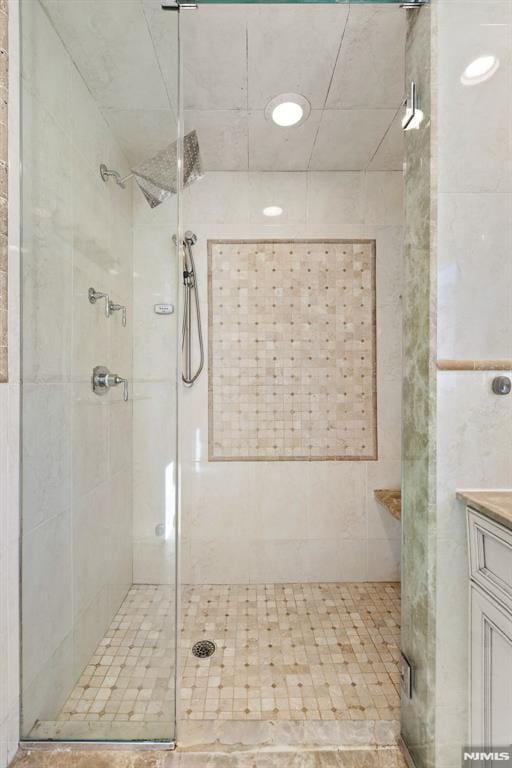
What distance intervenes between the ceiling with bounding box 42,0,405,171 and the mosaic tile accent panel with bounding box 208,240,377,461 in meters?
0.54

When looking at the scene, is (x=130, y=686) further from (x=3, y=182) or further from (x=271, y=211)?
(x=271, y=211)

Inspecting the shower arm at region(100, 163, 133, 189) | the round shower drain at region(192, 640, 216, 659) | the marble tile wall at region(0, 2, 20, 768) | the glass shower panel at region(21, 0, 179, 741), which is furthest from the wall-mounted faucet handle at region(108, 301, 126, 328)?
the round shower drain at region(192, 640, 216, 659)

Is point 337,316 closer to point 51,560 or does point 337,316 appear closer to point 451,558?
point 451,558

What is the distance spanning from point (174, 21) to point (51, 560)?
1.79 metres

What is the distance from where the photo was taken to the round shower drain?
1726mm

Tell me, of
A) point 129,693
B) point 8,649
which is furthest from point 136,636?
point 8,649

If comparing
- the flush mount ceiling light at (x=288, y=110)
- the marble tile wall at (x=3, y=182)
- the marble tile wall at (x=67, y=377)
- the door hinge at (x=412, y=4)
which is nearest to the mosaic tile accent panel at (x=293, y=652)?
the marble tile wall at (x=67, y=377)

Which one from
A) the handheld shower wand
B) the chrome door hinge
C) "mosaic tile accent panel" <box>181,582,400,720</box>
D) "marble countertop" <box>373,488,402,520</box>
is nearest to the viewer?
the chrome door hinge

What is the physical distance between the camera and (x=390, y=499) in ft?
7.14

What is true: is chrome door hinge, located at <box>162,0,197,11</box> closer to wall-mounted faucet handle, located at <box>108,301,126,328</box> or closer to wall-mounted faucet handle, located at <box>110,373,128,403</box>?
wall-mounted faucet handle, located at <box>108,301,126,328</box>

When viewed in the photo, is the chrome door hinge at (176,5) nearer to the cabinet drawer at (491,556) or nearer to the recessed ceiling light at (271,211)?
the recessed ceiling light at (271,211)

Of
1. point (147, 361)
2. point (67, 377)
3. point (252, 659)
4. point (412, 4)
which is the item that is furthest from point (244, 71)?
point (252, 659)

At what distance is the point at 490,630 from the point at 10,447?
1407 mm

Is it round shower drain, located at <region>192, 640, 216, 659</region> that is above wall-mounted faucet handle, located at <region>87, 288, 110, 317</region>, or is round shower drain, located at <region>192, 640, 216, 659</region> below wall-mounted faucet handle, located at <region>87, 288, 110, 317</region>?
below
